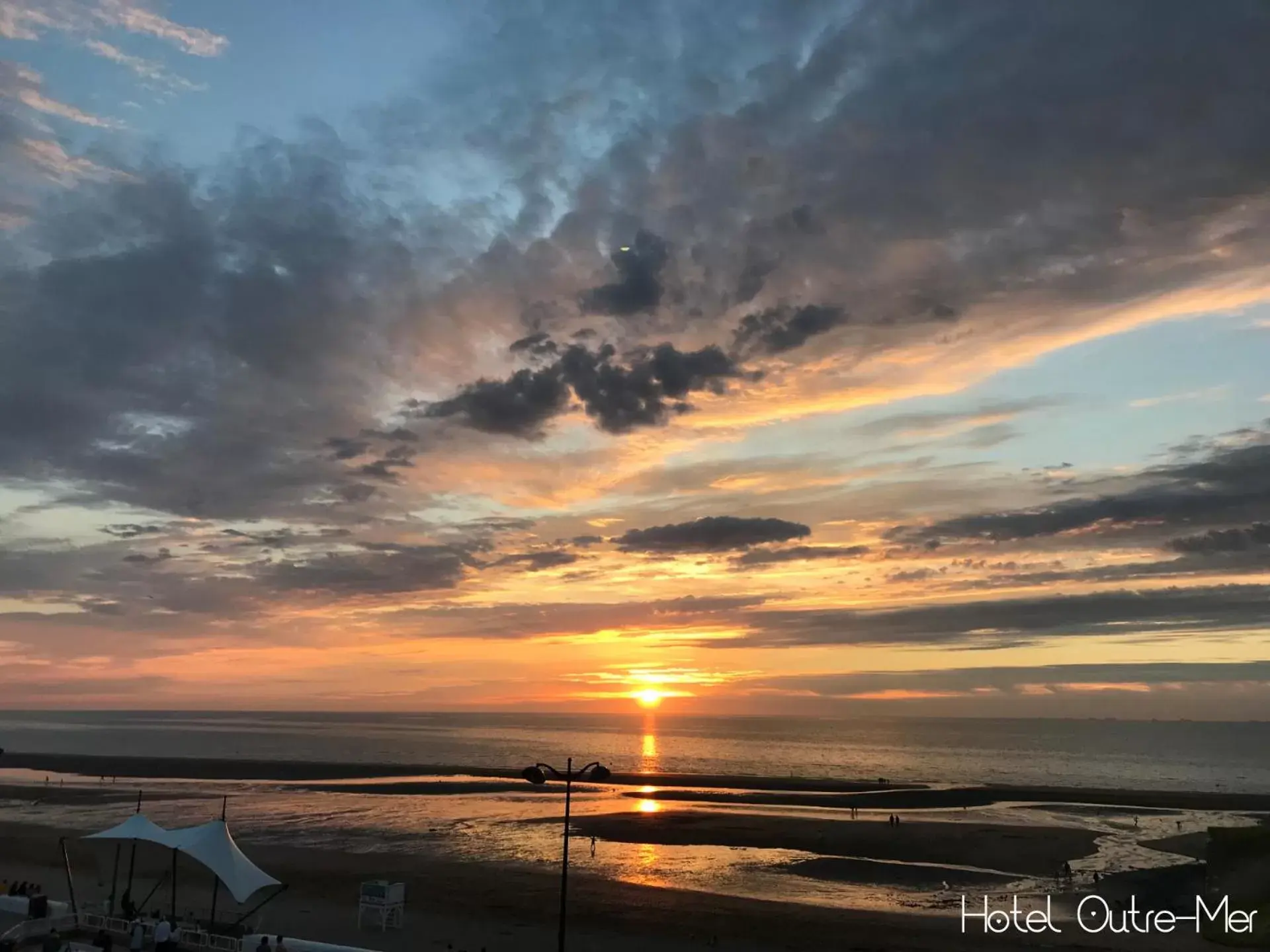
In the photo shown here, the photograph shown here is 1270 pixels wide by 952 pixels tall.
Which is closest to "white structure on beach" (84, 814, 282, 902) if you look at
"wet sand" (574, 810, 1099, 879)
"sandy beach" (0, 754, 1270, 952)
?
"sandy beach" (0, 754, 1270, 952)

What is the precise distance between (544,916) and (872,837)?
33.5m

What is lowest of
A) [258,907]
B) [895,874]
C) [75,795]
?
[75,795]

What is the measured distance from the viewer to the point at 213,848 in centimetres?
2769

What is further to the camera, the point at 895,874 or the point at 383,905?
the point at 895,874

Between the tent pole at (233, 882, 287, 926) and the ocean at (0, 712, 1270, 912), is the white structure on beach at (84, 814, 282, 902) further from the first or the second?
the ocean at (0, 712, 1270, 912)

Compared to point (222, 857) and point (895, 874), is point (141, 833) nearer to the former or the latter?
point (222, 857)

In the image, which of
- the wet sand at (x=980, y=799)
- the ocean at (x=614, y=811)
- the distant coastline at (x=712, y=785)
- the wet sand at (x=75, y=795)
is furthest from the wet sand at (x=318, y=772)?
the wet sand at (x=75, y=795)

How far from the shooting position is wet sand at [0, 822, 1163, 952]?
34.2m

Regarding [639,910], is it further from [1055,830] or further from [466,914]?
[1055,830]

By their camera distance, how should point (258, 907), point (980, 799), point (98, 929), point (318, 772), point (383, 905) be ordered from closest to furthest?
point (98, 929), point (258, 907), point (383, 905), point (980, 799), point (318, 772)

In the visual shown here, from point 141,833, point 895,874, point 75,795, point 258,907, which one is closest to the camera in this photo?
point 141,833

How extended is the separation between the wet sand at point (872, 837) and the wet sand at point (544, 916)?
1574 cm

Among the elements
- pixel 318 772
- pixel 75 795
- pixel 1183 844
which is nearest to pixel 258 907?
pixel 1183 844

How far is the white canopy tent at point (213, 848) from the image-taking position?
2681cm
